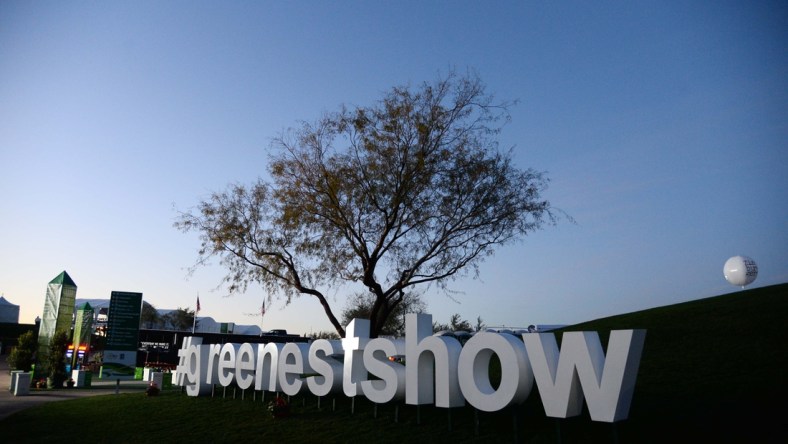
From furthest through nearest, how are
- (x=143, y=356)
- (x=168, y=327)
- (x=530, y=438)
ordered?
(x=168, y=327)
(x=143, y=356)
(x=530, y=438)

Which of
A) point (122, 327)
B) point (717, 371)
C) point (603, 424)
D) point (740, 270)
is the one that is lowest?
point (603, 424)

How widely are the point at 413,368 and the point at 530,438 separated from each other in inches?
140

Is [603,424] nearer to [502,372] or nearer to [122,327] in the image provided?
[502,372]

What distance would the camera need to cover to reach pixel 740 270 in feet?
107

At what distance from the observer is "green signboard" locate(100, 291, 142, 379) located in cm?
4031

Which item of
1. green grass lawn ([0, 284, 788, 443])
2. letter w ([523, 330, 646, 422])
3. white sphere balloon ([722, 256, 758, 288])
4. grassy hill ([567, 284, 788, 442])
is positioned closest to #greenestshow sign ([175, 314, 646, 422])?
letter w ([523, 330, 646, 422])

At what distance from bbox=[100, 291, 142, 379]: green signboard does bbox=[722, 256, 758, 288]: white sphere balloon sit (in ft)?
126

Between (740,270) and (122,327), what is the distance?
4051 cm

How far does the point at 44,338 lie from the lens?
36812 millimetres

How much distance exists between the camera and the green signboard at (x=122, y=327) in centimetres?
4031

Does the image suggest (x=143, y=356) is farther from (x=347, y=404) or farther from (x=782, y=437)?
(x=782, y=437)

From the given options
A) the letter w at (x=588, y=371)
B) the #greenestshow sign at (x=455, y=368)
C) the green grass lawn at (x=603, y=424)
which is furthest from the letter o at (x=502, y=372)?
the green grass lawn at (x=603, y=424)

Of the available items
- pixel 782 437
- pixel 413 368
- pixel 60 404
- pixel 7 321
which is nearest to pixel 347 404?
pixel 413 368

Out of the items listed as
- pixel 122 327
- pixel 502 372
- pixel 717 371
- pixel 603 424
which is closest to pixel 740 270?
pixel 717 371
